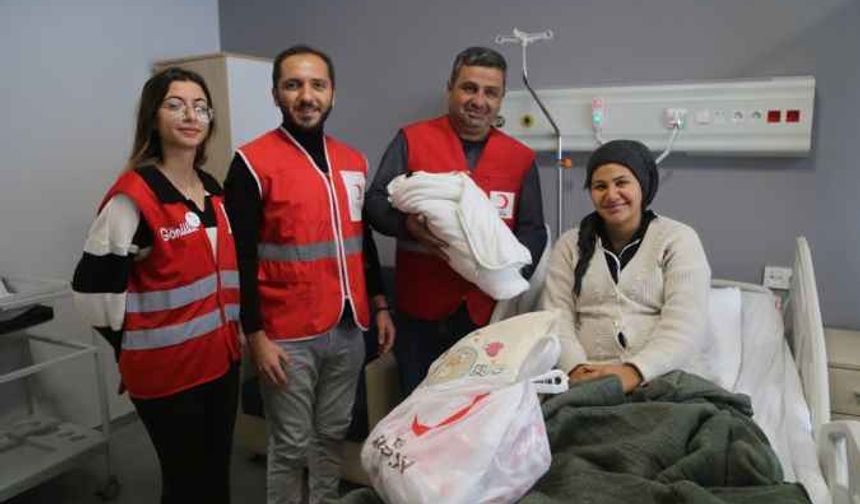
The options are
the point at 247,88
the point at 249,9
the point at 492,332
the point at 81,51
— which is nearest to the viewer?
the point at 492,332

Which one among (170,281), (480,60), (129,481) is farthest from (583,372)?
(129,481)

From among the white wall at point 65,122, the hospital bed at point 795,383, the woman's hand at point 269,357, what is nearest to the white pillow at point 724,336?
the hospital bed at point 795,383

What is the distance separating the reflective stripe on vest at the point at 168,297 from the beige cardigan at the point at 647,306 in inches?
36.8

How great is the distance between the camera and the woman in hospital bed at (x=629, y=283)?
1608 millimetres

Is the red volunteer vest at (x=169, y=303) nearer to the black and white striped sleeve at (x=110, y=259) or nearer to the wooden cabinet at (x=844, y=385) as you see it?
the black and white striped sleeve at (x=110, y=259)

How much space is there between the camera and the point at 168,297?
1495mm

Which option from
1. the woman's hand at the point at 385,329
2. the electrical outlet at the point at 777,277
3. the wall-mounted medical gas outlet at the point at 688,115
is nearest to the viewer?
the woman's hand at the point at 385,329

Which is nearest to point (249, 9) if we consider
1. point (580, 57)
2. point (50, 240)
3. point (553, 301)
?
point (50, 240)

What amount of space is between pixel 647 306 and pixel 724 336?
443 mm

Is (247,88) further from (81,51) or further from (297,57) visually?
(297,57)

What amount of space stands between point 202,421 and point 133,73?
196cm

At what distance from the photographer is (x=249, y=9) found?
3.17 meters

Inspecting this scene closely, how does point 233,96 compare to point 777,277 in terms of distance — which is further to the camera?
point 233,96

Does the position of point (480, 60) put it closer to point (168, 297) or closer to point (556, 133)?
point (556, 133)
